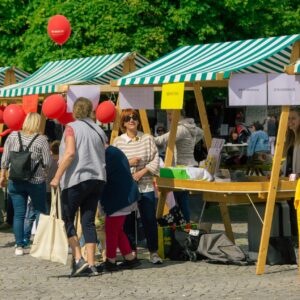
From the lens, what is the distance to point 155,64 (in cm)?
1281

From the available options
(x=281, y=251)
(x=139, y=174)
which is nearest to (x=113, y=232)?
(x=139, y=174)

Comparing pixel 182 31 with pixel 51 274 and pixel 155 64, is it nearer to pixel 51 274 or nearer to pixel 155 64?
pixel 155 64

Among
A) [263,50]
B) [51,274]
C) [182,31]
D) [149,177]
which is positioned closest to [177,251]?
[149,177]

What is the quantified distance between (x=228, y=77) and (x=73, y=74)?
4835 mm

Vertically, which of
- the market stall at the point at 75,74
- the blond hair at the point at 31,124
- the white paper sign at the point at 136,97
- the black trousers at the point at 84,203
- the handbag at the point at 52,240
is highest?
the market stall at the point at 75,74

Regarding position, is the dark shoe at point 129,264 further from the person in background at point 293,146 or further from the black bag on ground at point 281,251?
the person in background at point 293,146

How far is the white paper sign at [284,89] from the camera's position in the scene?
35.1 feet

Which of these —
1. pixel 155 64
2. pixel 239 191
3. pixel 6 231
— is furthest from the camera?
pixel 6 231

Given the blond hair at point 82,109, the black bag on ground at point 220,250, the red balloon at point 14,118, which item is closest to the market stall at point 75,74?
the red balloon at point 14,118

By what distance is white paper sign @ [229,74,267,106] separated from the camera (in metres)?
10.8

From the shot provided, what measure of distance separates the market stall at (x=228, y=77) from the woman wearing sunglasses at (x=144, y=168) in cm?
44

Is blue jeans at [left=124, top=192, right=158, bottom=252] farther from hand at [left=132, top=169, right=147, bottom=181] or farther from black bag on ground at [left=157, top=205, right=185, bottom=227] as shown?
black bag on ground at [left=157, top=205, right=185, bottom=227]

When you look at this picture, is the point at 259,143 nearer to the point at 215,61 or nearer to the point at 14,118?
the point at 14,118

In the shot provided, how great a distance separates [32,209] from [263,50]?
3.87m
